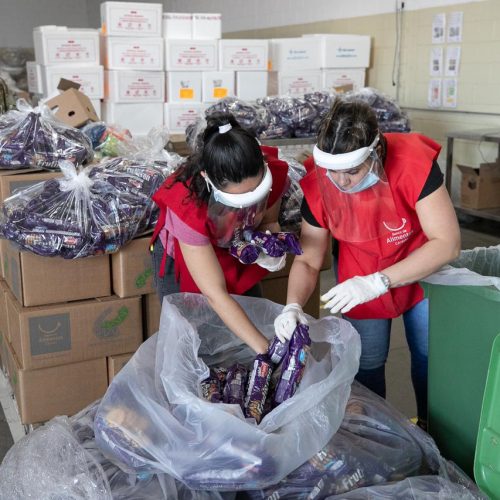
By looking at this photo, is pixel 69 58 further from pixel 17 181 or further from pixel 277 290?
pixel 277 290

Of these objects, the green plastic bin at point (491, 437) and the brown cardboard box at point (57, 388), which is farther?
the brown cardboard box at point (57, 388)

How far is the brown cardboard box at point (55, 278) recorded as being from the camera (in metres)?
2.06

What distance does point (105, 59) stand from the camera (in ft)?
16.6

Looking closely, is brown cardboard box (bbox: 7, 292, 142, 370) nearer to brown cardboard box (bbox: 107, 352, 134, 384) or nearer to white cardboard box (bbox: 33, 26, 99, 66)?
brown cardboard box (bbox: 107, 352, 134, 384)

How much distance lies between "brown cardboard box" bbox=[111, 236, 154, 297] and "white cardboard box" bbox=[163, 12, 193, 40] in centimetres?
336

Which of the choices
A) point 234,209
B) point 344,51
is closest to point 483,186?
point 344,51

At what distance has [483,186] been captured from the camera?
15.8ft

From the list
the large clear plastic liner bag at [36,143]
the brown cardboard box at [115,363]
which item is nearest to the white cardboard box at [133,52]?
the large clear plastic liner bag at [36,143]

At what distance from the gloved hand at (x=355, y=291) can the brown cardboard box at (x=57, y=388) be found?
1.11 metres

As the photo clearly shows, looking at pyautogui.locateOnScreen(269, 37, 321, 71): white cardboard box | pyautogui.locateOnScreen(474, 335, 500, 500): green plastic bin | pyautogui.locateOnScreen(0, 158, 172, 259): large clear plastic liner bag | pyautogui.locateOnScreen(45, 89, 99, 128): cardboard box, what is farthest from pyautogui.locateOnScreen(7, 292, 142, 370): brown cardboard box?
pyautogui.locateOnScreen(269, 37, 321, 71): white cardboard box

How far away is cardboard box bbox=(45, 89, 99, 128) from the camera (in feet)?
10.2

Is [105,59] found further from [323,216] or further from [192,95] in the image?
[323,216]

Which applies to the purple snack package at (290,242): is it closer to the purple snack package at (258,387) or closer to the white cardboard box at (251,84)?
the purple snack package at (258,387)

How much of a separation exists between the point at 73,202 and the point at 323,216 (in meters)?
0.86
